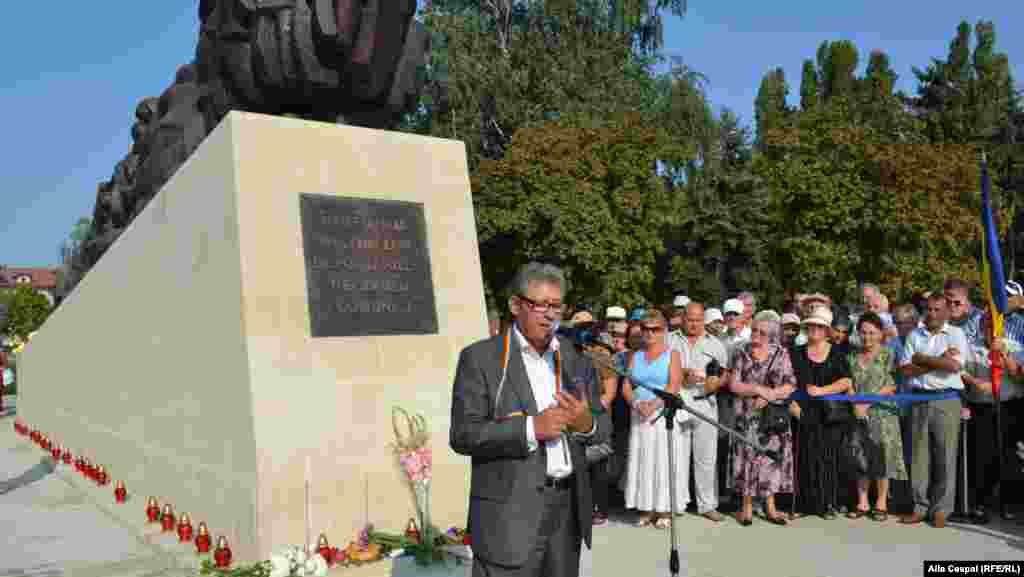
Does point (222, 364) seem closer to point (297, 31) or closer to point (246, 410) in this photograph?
point (246, 410)

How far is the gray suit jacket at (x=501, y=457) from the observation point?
2841 millimetres

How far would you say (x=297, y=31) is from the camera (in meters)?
6.08

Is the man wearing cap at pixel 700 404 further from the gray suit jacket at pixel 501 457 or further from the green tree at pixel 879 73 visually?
the green tree at pixel 879 73

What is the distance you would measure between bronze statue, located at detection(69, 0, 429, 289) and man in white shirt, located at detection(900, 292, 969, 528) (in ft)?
14.5

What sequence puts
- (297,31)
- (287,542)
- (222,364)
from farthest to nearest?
(297,31), (222,364), (287,542)

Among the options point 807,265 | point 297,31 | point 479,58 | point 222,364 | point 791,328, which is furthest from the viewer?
point 479,58

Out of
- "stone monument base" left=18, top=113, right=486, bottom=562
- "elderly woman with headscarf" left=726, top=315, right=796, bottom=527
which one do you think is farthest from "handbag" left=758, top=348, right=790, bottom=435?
"stone monument base" left=18, top=113, right=486, bottom=562

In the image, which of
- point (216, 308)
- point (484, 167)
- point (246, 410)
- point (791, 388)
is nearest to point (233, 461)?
point (246, 410)

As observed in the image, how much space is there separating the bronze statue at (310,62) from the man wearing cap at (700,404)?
2.97m

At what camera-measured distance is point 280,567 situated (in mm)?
4070

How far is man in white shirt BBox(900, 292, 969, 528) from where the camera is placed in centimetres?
614

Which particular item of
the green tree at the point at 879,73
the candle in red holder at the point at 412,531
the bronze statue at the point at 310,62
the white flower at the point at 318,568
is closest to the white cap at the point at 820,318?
the candle in red holder at the point at 412,531

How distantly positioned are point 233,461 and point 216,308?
38.4 inches

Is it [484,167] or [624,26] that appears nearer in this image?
[484,167]
